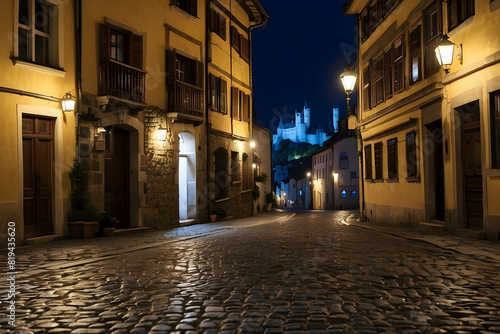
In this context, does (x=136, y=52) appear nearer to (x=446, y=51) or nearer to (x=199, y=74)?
(x=199, y=74)

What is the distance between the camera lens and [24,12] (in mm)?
12391

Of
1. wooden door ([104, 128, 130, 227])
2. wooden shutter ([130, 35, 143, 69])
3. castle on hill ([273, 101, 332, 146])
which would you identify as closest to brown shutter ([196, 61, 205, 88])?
wooden shutter ([130, 35, 143, 69])

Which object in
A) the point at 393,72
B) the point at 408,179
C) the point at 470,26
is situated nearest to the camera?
the point at 470,26

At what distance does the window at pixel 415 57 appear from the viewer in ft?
51.7

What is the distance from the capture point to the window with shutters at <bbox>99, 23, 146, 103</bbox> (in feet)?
47.8

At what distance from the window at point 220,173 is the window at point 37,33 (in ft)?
34.4

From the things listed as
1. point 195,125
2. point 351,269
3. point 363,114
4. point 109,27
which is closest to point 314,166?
point 363,114

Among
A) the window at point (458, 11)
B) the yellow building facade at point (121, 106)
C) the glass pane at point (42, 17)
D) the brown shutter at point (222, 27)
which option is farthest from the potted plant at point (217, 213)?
the window at point (458, 11)

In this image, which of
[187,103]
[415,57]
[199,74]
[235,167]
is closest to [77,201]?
[187,103]

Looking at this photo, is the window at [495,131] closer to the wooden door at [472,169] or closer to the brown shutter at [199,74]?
the wooden door at [472,169]

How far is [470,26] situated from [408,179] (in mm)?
5844

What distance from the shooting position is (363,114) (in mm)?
23078

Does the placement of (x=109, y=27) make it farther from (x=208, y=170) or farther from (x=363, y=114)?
(x=363, y=114)

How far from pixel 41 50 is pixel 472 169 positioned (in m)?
11.2
